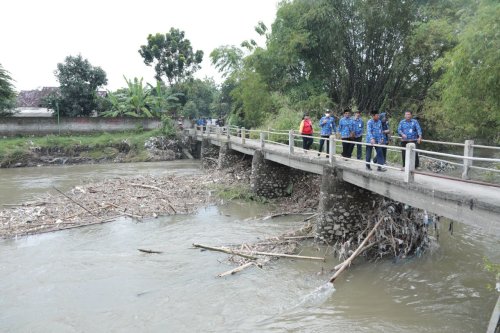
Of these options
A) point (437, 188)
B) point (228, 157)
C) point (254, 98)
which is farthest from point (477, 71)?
point (254, 98)

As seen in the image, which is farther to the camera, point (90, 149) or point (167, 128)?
point (167, 128)

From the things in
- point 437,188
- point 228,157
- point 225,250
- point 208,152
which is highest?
point 437,188

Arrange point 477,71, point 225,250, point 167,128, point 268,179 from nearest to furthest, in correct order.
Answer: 1. point 225,250
2. point 477,71
3. point 268,179
4. point 167,128

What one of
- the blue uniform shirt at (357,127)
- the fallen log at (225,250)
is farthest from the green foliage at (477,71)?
the fallen log at (225,250)

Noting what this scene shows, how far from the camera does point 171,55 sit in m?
45.8

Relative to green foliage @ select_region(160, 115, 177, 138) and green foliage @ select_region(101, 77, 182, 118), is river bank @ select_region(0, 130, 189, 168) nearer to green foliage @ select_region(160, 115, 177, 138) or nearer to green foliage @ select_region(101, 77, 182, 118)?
green foliage @ select_region(160, 115, 177, 138)

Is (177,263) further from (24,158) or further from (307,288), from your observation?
(24,158)

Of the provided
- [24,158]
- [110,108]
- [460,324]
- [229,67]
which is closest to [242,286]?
[460,324]

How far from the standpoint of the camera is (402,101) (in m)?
27.8

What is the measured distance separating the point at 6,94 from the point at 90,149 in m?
7.88

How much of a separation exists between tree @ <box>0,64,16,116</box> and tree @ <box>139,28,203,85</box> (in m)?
16.1

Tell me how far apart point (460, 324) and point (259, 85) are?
22.1 m

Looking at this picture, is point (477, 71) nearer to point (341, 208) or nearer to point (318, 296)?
point (341, 208)

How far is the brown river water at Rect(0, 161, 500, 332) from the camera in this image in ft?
23.3
